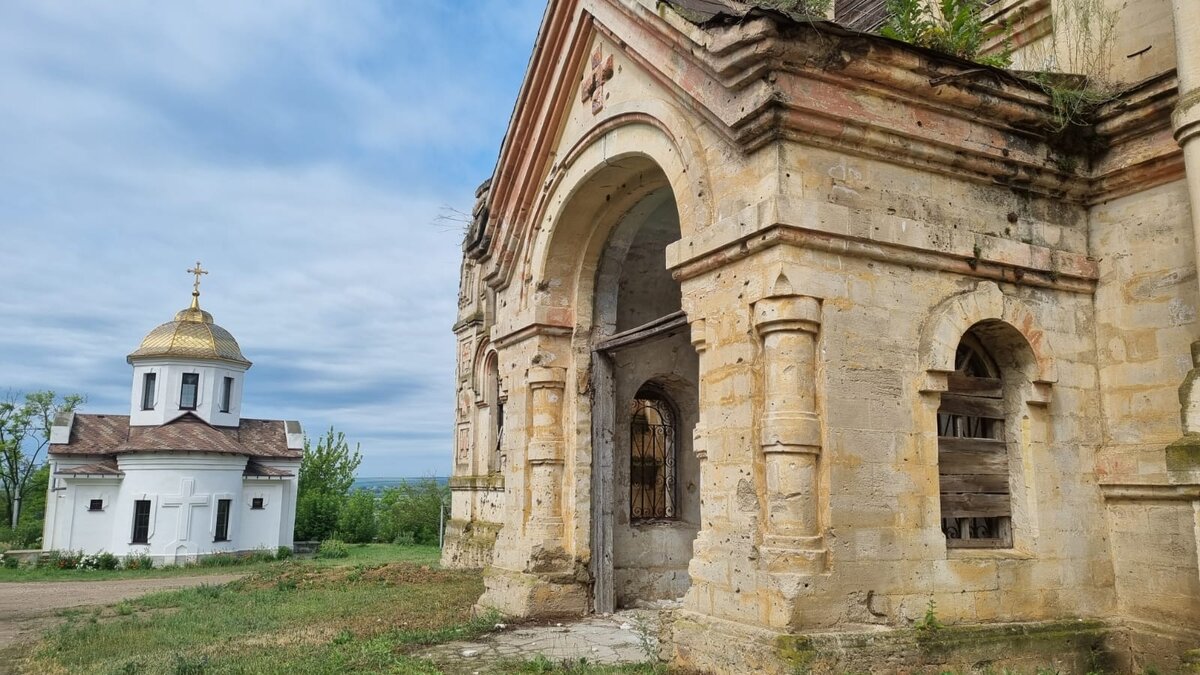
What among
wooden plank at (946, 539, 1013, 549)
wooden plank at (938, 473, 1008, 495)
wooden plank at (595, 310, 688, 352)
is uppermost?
wooden plank at (595, 310, 688, 352)

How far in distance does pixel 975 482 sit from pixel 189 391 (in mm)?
26916

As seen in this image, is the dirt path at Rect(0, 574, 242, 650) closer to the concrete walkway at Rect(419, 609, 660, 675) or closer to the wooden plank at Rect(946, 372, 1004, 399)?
the concrete walkway at Rect(419, 609, 660, 675)

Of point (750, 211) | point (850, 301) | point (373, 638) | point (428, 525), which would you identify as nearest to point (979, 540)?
point (850, 301)

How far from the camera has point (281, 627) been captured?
9992 mm

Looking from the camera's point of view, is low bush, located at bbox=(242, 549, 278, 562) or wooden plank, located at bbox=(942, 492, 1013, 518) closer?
wooden plank, located at bbox=(942, 492, 1013, 518)

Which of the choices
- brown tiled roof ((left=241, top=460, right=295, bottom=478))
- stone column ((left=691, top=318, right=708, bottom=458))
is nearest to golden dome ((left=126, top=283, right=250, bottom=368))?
brown tiled roof ((left=241, top=460, right=295, bottom=478))

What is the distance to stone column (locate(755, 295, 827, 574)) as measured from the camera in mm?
5668

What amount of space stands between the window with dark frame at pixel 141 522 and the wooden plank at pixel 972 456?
25.1 meters

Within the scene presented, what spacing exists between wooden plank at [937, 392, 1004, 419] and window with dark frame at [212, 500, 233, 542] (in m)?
24.8

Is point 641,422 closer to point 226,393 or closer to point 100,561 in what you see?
point 100,561

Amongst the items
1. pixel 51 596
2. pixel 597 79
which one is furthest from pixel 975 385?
pixel 51 596

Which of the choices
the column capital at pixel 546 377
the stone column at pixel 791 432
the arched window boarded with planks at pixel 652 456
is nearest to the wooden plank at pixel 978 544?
the stone column at pixel 791 432

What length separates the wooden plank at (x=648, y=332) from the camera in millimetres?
8195

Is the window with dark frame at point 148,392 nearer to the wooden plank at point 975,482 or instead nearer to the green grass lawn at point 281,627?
the green grass lawn at point 281,627
